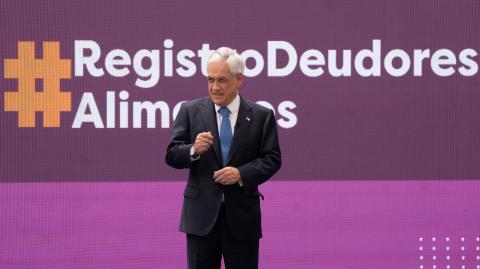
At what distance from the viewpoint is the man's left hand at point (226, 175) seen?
9.08 feet

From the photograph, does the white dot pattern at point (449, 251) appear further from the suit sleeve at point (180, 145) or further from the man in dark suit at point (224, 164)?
the suit sleeve at point (180, 145)

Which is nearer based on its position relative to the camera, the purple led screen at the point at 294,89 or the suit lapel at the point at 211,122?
the suit lapel at the point at 211,122

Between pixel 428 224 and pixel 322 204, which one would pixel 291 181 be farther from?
pixel 428 224

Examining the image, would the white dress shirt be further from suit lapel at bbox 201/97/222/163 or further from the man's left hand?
the man's left hand

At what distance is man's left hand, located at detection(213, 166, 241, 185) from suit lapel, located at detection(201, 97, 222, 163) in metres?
0.12

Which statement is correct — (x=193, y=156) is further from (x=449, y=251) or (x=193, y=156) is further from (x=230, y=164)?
(x=449, y=251)

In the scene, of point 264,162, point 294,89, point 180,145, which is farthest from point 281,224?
point 180,145

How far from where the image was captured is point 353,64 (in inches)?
165

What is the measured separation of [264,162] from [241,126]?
0.55 feet

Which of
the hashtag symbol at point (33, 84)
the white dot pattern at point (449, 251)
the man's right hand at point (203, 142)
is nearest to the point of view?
the man's right hand at point (203, 142)

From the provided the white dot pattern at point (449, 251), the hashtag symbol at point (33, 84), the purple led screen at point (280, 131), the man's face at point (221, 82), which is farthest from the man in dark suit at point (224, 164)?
the white dot pattern at point (449, 251)

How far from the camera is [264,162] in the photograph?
289cm

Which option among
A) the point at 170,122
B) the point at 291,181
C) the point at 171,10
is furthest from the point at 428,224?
the point at 171,10

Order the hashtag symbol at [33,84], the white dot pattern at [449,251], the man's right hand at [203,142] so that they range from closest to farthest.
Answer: the man's right hand at [203,142], the hashtag symbol at [33,84], the white dot pattern at [449,251]
